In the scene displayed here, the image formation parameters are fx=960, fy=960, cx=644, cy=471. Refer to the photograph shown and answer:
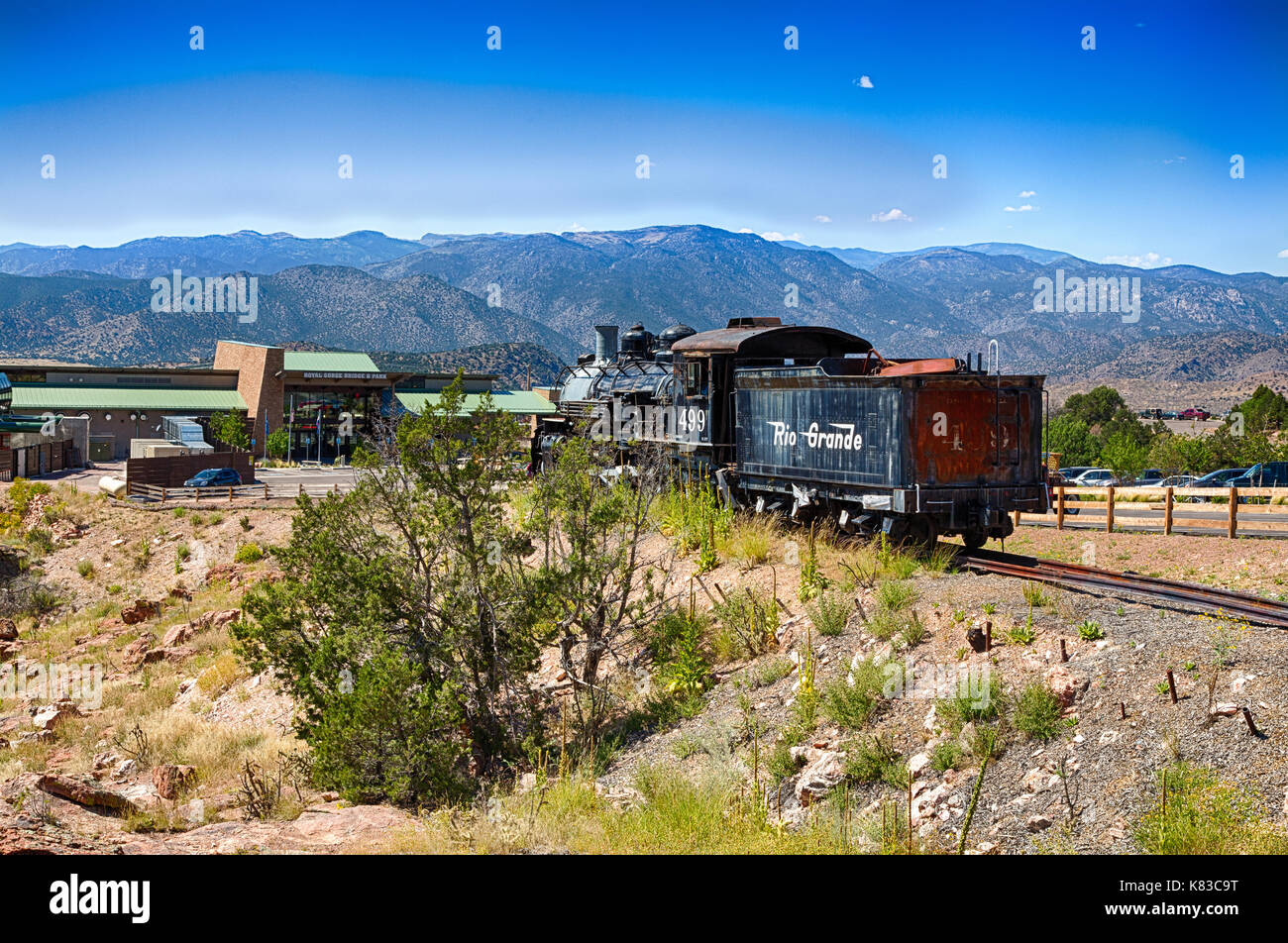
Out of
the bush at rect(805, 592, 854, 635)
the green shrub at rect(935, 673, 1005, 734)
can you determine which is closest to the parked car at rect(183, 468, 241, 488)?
the bush at rect(805, 592, 854, 635)

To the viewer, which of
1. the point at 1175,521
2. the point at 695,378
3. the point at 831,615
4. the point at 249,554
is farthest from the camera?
the point at 249,554

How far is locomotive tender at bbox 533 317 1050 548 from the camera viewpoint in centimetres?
1402

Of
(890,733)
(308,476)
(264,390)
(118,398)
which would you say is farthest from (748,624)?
(118,398)

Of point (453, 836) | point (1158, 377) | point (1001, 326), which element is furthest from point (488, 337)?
point (453, 836)

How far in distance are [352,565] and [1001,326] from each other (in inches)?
7775

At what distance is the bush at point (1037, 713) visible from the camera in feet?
29.2

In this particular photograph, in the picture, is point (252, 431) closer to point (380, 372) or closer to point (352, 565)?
point (380, 372)

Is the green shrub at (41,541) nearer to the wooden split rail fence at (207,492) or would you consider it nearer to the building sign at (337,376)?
the wooden split rail fence at (207,492)

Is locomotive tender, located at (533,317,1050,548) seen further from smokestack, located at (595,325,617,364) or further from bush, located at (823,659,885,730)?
smokestack, located at (595,325,617,364)

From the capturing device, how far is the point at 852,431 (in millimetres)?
14969

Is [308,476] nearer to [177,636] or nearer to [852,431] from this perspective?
[177,636]

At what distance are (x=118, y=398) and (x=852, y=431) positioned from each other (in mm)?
58226

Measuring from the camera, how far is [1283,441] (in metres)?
44.3

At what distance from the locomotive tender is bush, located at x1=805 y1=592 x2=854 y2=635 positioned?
6.26ft
